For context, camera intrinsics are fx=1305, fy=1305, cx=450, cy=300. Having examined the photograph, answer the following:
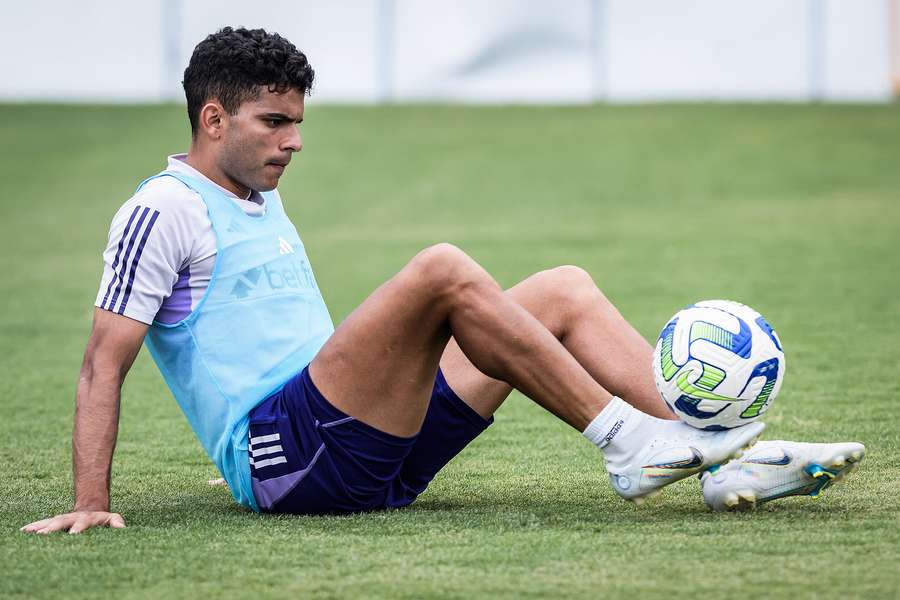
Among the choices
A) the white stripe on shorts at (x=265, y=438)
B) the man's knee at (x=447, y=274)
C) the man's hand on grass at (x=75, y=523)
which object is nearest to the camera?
the man's knee at (x=447, y=274)

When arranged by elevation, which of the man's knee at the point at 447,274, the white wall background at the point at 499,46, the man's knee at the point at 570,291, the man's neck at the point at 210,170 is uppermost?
the white wall background at the point at 499,46

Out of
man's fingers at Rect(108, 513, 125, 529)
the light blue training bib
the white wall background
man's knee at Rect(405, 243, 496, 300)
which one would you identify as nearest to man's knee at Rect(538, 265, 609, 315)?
man's knee at Rect(405, 243, 496, 300)

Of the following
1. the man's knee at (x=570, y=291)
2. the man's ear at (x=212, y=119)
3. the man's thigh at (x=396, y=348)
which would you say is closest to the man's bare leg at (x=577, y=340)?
the man's knee at (x=570, y=291)

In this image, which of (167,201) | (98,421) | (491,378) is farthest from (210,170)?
(491,378)

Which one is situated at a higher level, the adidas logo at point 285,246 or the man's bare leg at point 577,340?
the adidas logo at point 285,246

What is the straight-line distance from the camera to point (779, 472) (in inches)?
154

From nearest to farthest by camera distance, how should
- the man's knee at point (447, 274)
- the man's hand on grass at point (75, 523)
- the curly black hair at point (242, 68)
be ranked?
the man's knee at point (447, 274), the man's hand on grass at point (75, 523), the curly black hair at point (242, 68)

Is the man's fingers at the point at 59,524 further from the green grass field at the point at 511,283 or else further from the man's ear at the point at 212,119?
the man's ear at the point at 212,119

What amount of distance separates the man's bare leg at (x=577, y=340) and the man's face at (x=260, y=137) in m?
0.88

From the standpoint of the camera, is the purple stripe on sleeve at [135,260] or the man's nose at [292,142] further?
the man's nose at [292,142]

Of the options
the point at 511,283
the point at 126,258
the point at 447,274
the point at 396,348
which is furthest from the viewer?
the point at 511,283

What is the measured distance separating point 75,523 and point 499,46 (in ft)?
69.4

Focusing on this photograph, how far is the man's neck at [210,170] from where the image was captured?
4301mm

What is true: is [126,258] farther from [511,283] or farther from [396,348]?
[511,283]
